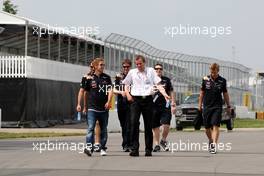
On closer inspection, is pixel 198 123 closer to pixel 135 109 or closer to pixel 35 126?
pixel 135 109

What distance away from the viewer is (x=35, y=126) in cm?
2977

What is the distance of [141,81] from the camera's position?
47.5ft

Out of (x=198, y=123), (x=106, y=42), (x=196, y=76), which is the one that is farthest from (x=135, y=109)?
(x=196, y=76)

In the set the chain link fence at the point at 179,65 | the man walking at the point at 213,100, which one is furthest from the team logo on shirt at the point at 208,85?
the chain link fence at the point at 179,65

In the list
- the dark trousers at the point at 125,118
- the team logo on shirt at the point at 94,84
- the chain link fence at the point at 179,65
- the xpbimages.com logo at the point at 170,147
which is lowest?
the xpbimages.com logo at the point at 170,147

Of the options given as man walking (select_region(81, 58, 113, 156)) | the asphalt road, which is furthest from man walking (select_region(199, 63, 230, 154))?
man walking (select_region(81, 58, 113, 156))

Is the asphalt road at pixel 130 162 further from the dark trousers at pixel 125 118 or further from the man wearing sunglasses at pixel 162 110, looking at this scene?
the man wearing sunglasses at pixel 162 110

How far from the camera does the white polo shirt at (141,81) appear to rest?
1446 cm

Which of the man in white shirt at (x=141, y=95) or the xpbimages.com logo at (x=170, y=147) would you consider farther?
the xpbimages.com logo at (x=170, y=147)

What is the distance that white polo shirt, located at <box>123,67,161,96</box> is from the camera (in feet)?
47.4

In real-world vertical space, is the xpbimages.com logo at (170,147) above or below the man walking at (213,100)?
below

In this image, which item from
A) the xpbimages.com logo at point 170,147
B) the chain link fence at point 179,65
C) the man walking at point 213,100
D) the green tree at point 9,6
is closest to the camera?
the man walking at point 213,100

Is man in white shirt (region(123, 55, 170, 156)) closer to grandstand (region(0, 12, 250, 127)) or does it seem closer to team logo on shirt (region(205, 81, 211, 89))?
Result: team logo on shirt (region(205, 81, 211, 89))

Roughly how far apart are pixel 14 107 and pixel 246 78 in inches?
833
